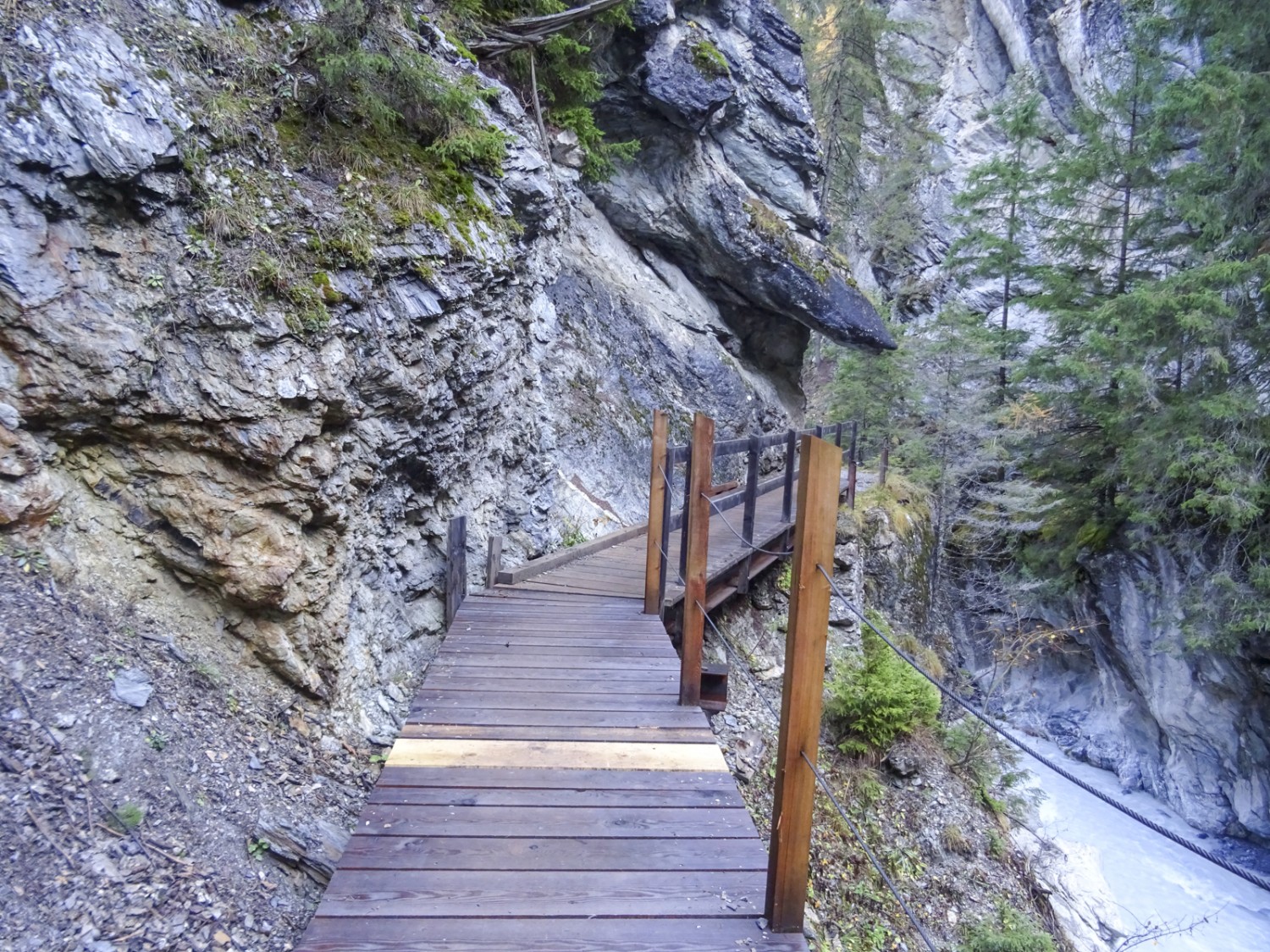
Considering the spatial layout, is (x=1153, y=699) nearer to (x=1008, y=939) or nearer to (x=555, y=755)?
(x=1008, y=939)

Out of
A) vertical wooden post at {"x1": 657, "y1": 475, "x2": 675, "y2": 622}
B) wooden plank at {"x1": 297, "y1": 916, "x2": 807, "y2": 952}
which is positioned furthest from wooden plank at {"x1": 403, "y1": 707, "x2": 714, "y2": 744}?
vertical wooden post at {"x1": 657, "y1": 475, "x2": 675, "y2": 622}

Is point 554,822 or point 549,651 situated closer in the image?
point 554,822

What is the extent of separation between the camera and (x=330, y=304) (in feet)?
14.4

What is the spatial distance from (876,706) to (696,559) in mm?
4350

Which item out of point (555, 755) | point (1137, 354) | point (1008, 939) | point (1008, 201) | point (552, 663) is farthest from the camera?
point (1008, 201)

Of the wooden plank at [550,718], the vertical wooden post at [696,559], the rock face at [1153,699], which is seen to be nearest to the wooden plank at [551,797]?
the wooden plank at [550,718]

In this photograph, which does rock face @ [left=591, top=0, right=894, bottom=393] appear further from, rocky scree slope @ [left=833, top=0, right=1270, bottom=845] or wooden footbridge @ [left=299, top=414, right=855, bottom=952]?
wooden footbridge @ [left=299, top=414, right=855, bottom=952]

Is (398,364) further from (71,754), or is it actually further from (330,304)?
(71,754)

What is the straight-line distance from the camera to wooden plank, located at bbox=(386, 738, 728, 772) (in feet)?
10.7

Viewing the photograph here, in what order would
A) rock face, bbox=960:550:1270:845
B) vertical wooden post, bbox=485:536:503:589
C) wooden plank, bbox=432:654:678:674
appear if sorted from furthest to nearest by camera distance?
1. rock face, bbox=960:550:1270:845
2. vertical wooden post, bbox=485:536:503:589
3. wooden plank, bbox=432:654:678:674

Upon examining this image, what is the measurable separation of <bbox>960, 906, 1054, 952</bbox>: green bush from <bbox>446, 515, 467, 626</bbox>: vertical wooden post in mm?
5236

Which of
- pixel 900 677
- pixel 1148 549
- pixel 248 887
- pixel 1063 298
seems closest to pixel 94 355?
pixel 248 887

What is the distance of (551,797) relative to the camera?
9.84 ft

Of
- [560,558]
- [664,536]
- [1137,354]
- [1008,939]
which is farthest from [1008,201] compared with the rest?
Answer: [1008,939]
